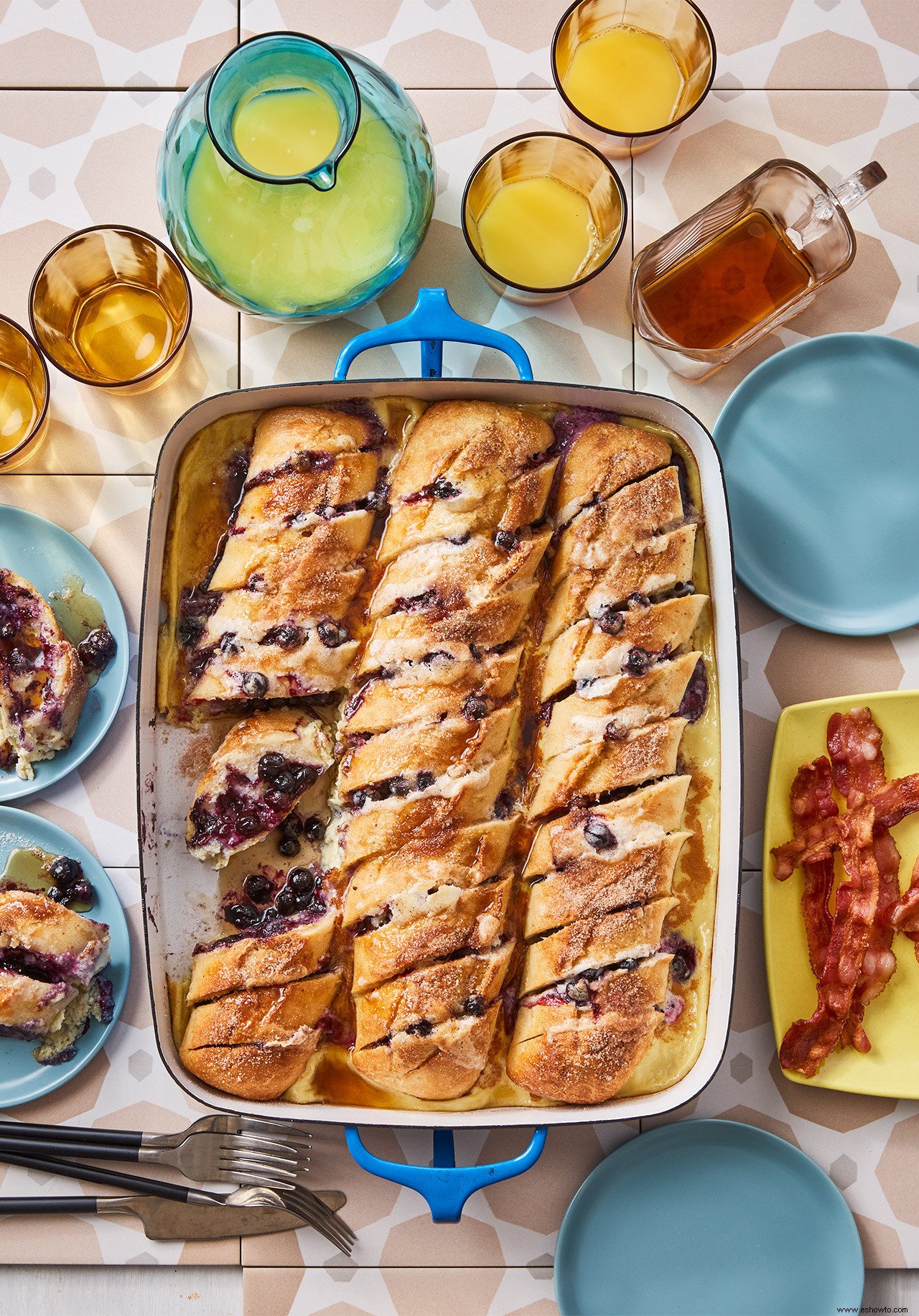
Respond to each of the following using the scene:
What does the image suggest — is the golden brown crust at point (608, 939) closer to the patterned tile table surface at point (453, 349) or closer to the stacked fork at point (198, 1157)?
the patterned tile table surface at point (453, 349)

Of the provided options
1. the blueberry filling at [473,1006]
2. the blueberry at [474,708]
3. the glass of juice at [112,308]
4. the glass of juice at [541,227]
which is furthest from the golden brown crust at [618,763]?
the glass of juice at [112,308]

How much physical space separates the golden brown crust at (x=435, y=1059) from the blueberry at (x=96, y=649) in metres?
1.11

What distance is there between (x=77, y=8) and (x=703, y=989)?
116 inches

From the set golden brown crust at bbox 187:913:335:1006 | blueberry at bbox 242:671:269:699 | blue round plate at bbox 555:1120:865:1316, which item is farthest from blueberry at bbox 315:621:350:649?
blue round plate at bbox 555:1120:865:1316

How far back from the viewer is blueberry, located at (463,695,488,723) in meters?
2.12

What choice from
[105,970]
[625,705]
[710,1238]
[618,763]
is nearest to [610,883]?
[618,763]

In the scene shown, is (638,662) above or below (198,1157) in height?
above

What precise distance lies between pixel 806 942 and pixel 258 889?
134 centimetres

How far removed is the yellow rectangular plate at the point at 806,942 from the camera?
2.29 metres

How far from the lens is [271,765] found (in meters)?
2.13

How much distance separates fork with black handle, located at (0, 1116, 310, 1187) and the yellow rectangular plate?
4.11ft

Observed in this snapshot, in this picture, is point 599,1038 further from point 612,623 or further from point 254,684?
point 254,684

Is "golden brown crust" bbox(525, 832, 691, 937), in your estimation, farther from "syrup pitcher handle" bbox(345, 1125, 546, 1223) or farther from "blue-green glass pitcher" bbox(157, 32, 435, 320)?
"blue-green glass pitcher" bbox(157, 32, 435, 320)

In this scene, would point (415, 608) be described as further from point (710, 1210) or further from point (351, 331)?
point (710, 1210)
